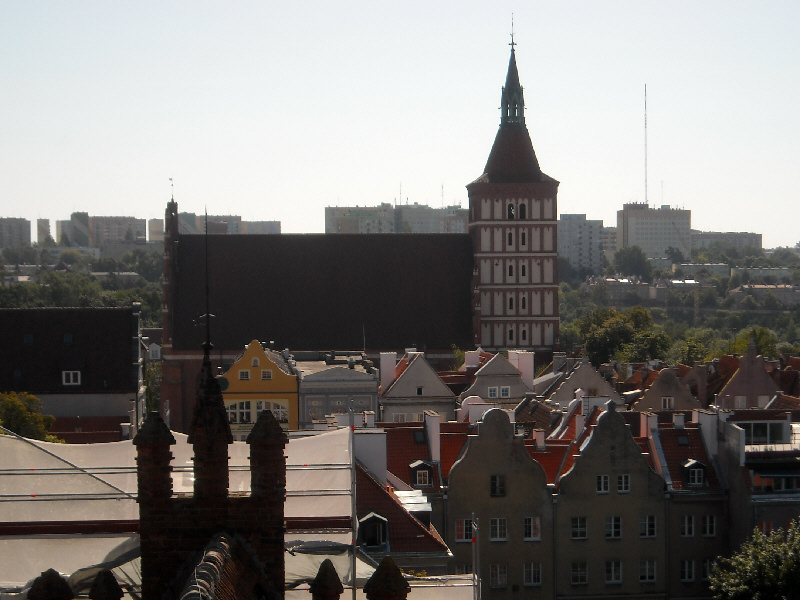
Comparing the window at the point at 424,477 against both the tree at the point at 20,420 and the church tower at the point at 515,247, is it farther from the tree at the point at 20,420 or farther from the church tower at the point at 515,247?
the church tower at the point at 515,247

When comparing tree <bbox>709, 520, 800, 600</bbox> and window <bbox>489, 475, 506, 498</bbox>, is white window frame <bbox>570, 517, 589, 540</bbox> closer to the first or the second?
window <bbox>489, 475, 506, 498</bbox>

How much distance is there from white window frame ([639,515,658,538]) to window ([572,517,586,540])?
1.58 meters

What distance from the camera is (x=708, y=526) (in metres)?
33.6

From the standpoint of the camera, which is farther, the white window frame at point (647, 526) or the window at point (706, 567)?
the window at point (706, 567)

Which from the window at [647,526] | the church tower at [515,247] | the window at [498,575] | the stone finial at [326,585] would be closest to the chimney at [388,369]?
the church tower at [515,247]

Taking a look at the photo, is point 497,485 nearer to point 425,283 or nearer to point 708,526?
point 708,526

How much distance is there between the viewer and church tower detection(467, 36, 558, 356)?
68.6m

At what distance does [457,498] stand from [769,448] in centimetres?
859

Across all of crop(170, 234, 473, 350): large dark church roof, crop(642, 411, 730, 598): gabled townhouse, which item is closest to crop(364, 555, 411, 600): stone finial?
crop(642, 411, 730, 598): gabled townhouse

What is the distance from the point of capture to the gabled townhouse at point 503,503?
3145cm

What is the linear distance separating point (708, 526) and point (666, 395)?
1669 cm

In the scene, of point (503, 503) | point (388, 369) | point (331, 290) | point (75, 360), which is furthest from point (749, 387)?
point (75, 360)

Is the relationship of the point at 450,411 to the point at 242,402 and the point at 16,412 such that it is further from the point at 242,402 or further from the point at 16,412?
the point at 16,412

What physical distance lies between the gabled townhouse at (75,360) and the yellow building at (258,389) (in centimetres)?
392
